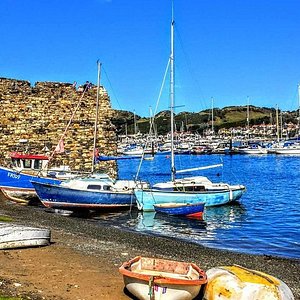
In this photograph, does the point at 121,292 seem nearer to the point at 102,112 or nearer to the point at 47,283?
the point at 47,283

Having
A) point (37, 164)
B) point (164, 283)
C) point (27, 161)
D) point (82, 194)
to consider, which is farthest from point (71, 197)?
point (164, 283)

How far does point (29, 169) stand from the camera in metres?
35.5

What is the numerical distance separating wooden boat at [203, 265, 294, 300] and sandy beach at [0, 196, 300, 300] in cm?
200

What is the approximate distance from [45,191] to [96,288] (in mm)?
19266

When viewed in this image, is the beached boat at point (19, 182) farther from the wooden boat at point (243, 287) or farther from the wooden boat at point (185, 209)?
the wooden boat at point (243, 287)

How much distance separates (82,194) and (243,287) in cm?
2129

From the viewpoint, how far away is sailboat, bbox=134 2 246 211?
3114cm

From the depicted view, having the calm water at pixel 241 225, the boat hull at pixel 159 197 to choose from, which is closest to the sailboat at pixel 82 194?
the calm water at pixel 241 225

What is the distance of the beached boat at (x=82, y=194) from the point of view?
3030cm

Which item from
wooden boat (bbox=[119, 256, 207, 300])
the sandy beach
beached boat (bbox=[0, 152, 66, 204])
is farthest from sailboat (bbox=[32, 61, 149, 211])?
wooden boat (bbox=[119, 256, 207, 300])

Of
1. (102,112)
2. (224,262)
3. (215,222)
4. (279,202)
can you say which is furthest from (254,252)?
(102,112)

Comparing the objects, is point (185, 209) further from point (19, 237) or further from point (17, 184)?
point (19, 237)

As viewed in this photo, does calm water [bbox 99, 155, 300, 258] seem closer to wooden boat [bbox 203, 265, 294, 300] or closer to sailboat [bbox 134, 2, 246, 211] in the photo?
sailboat [bbox 134, 2, 246, 211]

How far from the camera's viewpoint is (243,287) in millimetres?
9852
